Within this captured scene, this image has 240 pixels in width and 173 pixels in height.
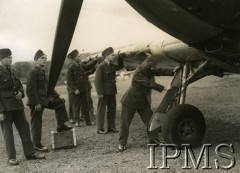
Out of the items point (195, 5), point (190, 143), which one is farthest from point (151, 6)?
point (190, 143)

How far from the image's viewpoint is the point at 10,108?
635cm

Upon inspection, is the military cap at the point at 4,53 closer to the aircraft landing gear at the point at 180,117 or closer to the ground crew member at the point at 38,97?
the ground crew member at the point at 38,97

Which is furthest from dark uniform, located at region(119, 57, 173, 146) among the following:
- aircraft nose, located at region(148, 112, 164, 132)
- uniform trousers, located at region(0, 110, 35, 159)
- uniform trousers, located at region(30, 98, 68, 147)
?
uniform trousers, located at region(0, 110, 35, 159)

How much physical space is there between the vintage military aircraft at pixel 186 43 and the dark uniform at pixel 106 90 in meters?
1.93

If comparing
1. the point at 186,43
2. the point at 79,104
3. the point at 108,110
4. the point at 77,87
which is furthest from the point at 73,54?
the point at 186,43

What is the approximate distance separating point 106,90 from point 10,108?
323 cm

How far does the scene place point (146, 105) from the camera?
7.28 m

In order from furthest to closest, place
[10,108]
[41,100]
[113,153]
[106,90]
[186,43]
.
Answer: [106,90], [41,100], [113,153], [10,108], [186,43]

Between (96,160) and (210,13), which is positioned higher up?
(210,13)

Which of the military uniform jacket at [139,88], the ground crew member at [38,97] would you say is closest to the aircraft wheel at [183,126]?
the military uniform jacket at [139,88]

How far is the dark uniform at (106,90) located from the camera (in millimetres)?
9172

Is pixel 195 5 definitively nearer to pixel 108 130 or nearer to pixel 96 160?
pixel 96 160

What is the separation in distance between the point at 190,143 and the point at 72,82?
462cm

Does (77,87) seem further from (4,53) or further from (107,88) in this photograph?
(4,53)
